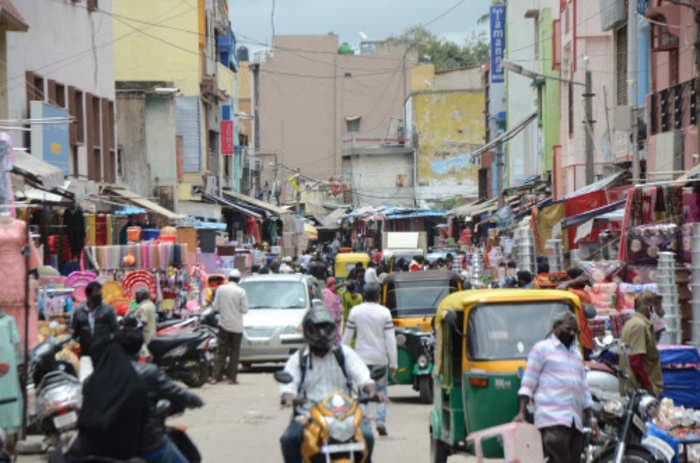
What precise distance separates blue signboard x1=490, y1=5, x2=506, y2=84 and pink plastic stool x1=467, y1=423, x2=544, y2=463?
4611 centimetres

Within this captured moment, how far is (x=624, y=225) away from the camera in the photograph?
69.1ft

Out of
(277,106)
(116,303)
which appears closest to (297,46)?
(277,106)

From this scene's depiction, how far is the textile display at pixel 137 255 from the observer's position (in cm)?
2318

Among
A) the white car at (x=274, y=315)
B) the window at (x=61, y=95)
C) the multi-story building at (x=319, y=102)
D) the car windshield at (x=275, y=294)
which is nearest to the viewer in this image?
the white car at (x=274, y=315)

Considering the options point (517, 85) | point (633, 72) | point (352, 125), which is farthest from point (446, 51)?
point (633, 72)

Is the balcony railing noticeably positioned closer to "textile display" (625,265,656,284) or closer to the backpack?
"textile display" (625,265,656,284)

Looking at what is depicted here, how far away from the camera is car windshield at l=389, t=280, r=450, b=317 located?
67.5 ft

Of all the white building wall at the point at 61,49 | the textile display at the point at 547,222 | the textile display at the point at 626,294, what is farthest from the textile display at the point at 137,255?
the textile display at the point at 626,294

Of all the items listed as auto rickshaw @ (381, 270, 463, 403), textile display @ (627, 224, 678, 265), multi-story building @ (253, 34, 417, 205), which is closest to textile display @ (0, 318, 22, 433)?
auto rickshaw @ (381, 270, 463, 403)

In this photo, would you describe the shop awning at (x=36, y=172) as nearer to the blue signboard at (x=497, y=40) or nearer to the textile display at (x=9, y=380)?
the textile display at (x=9, y=380)

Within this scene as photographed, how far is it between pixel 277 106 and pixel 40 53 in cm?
6474

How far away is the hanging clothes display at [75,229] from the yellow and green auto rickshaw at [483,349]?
12421mm

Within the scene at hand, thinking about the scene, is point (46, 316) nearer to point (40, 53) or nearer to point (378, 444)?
point (378, 444)

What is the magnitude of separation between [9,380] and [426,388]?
26.9 feet
